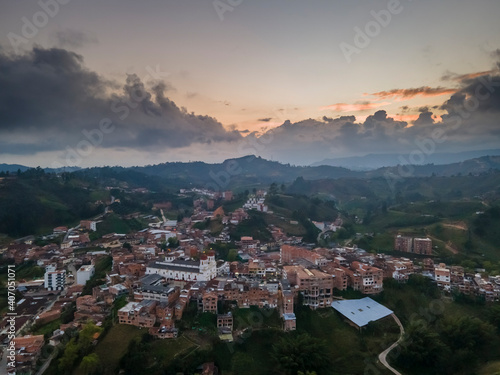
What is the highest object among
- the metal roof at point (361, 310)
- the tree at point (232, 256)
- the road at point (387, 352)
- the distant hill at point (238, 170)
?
the distant hill at point (238, 170)

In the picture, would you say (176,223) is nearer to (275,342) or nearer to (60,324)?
(60,324)

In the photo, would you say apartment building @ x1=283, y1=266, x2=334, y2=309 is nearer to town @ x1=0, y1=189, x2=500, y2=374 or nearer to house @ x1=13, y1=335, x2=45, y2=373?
town @ x1=0, y1=189, x2=500, y2=374

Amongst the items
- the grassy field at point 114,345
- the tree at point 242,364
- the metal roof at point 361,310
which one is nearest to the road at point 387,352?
the metal roof at point 361,310

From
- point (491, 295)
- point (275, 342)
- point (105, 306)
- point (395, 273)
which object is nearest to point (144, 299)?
point (105, 306)

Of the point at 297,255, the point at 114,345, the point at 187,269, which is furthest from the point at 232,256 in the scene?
the point at 114,345

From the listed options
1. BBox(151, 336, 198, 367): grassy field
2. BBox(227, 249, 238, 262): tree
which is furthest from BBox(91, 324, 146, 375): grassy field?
BBox(227, 249, 238, 262): tree

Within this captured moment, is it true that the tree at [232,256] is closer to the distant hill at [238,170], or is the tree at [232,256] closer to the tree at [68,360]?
the tree at [68,360]
